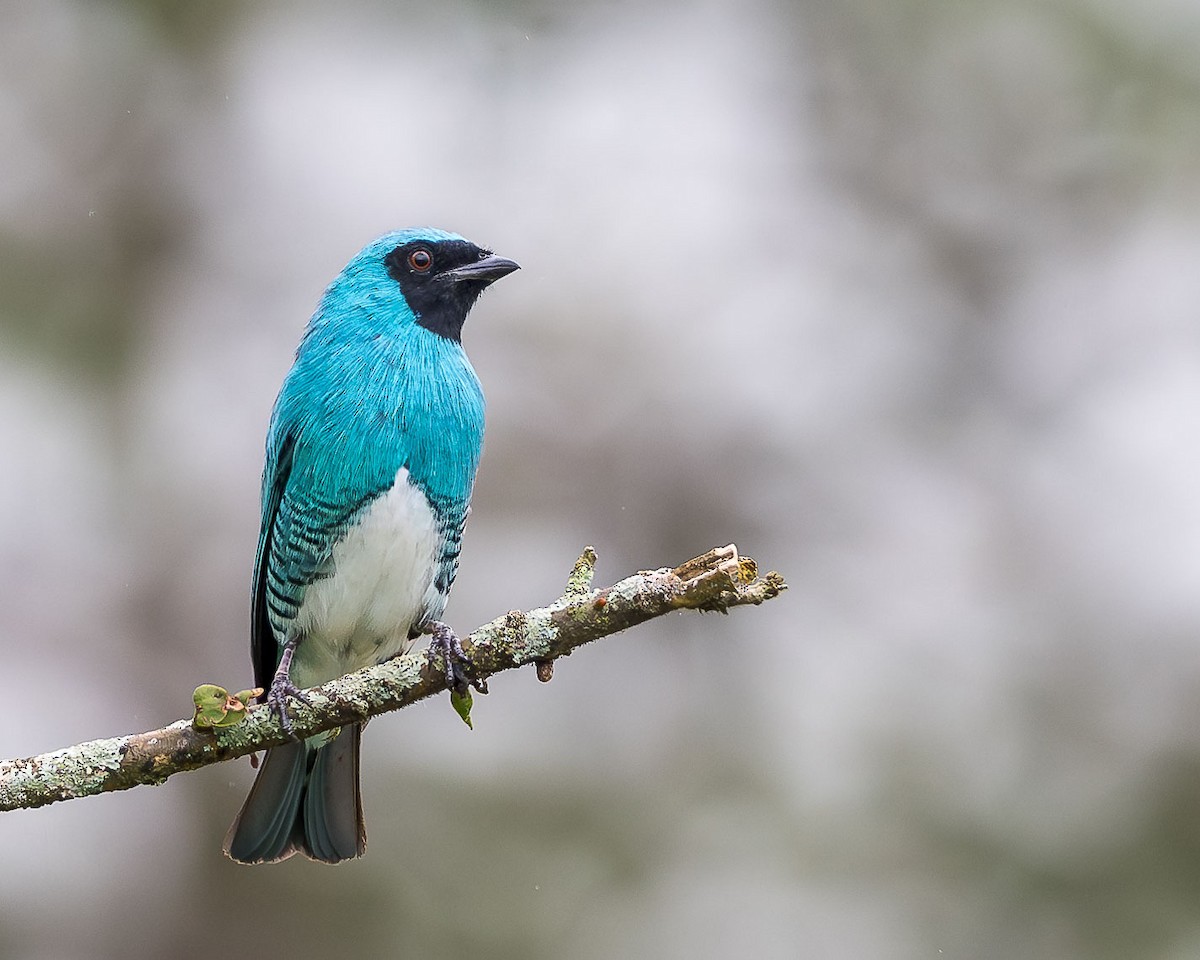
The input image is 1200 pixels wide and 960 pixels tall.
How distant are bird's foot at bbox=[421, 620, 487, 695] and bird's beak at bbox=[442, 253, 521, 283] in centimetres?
159

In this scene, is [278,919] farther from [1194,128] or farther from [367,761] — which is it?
[1194,128]

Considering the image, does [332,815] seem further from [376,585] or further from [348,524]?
[348,524]

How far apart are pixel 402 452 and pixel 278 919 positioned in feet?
10.0

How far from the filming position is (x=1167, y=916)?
618cm

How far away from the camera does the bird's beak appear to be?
14.7 feet

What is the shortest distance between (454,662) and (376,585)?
0.97 m

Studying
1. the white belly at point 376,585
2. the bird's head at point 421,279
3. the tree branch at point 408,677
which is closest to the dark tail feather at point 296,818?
the white belly at point 376,585

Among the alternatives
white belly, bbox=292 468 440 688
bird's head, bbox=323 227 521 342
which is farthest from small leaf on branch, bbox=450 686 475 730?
bird's head, bbox=323 227 521 342

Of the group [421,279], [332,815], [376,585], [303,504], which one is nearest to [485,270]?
[421,279]

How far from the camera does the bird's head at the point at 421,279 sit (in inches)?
173

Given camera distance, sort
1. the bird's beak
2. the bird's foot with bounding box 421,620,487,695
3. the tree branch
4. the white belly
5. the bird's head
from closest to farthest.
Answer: the tree branch, the bird's foot with bounding box 421,620,487,695, the white belly, the bird's head, the bird's beak

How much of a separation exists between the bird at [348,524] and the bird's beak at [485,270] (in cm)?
20

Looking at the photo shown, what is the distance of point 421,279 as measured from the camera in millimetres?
4477

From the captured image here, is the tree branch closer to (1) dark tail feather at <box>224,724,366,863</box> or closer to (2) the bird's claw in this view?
(2) the bird's claw
